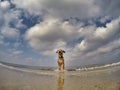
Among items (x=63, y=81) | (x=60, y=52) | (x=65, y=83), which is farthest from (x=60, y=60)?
(x=65, y=83)

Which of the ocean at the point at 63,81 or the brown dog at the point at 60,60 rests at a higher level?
the brown dog at the point at 60,60

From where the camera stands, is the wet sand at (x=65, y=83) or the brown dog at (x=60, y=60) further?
the brown dog at (x=60, y=60)

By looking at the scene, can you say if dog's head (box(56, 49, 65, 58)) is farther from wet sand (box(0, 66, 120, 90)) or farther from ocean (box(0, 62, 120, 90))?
wet sand (box(0, 66, 120, 90))

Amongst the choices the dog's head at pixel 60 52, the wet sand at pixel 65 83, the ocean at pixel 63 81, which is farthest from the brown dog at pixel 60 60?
the wet sand at pixel 65 83

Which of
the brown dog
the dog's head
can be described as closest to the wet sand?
the brown dog

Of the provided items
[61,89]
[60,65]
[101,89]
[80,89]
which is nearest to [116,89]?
[101,89]

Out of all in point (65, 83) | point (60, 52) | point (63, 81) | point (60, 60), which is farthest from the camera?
point (60, 52)

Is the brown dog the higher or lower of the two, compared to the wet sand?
higher

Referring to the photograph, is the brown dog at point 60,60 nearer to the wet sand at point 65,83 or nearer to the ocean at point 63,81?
the ocean at point 63,81

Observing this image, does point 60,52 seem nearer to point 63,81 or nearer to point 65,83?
point 63,81

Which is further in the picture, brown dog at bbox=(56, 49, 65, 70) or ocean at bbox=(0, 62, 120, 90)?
brown dog at bbox=(56, 49, 65, 70)

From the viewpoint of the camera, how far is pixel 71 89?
7.06 meters

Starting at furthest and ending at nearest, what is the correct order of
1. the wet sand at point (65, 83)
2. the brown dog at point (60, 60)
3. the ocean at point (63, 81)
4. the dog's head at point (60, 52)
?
the dog's head at point (60, 52)
the brown dog at point (60, 60)
the ocean at point (63, 81)
the wet sand at point (65, 83)

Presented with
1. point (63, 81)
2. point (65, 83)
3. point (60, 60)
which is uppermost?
point (60, 60)
